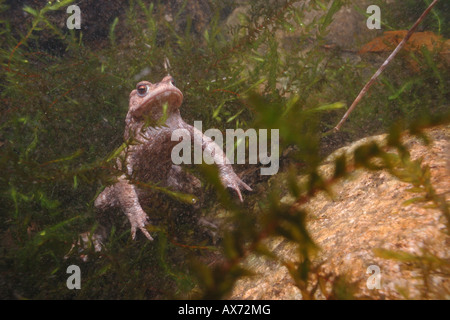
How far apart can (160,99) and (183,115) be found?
0.91 meters

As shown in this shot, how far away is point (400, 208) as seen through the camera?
1.58 meters

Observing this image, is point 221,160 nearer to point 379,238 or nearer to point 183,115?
point 183,115

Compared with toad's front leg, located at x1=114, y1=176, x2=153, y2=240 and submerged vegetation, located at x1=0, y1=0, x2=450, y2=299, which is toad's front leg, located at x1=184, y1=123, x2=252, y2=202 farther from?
toad's front leg, located at x1=114, y1=176, x2=153, y2=240

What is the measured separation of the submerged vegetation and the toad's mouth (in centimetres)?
58

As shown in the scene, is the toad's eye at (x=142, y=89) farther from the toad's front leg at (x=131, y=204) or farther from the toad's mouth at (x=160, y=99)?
the toad's front leg at (x=131, y=204)

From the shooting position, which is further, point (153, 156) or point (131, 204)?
point (153, 156)

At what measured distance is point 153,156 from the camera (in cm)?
315

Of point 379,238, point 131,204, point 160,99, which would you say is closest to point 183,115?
point 160,99

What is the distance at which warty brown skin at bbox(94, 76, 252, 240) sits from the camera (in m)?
2.98

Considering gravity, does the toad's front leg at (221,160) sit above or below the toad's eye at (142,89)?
below

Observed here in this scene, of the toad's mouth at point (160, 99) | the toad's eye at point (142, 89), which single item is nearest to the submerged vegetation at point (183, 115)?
the toad's mouth at point (160, 99)

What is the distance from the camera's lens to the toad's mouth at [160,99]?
296cm

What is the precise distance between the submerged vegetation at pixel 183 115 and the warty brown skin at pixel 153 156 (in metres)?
0.23

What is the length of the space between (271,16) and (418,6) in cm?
396
